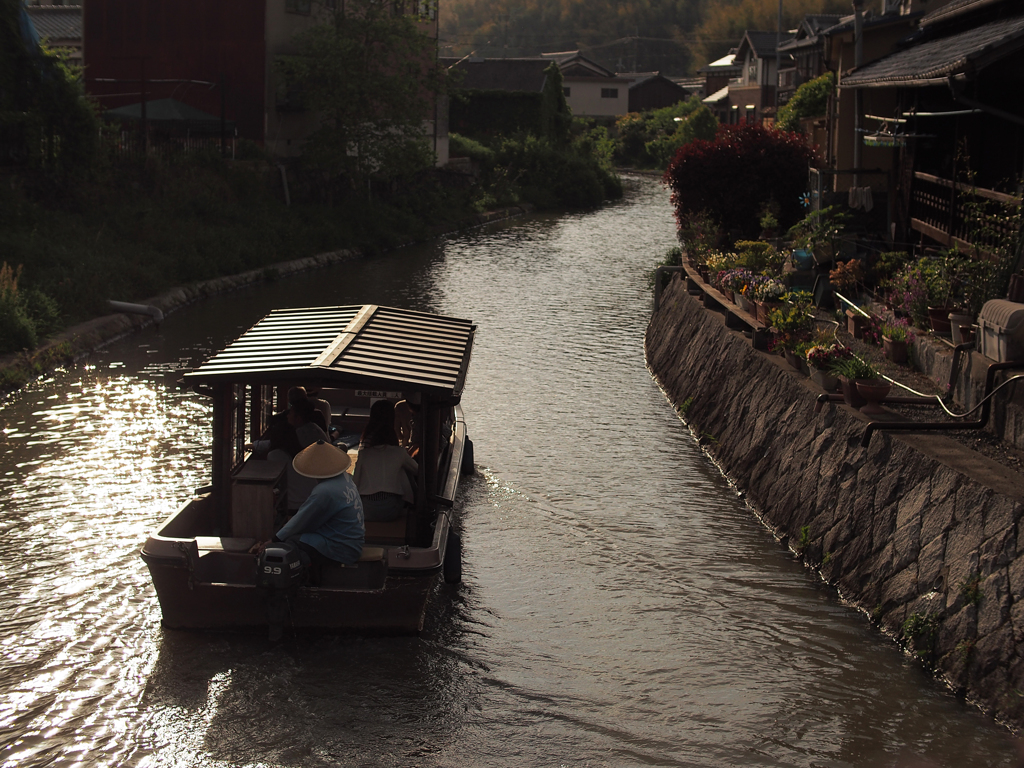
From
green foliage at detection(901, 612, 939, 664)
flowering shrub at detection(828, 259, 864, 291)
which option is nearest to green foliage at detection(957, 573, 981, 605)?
green foliage at detection(901, 612, 939, 664)

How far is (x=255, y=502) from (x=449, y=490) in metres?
1.99

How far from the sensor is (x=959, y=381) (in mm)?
11406

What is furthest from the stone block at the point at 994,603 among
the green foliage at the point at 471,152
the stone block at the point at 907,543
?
the green foliage at the point at 471,152

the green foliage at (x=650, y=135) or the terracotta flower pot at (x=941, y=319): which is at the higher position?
the green foliage at (x=650, y=135)

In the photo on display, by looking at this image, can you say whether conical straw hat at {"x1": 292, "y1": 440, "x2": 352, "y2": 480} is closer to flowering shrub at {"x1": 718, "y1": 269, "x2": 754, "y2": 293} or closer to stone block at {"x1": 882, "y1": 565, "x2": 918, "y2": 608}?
stone block at {"x1": 882, "y1": 565, "x2": 918, "y2": 608}

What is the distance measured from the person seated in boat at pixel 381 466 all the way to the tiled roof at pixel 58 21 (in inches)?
1527

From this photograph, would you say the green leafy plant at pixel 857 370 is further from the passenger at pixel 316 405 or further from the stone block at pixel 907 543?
the passenger at pixel 316 405

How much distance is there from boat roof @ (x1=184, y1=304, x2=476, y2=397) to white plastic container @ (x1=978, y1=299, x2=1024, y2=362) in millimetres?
5078

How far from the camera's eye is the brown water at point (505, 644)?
790 centimetres

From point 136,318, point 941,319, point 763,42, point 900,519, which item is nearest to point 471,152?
point 763,42

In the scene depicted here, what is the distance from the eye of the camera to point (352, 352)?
9992mm

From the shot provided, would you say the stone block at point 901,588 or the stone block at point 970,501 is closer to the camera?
the stone block at point 970,501

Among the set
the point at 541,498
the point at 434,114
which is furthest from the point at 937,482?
the point at 434,114

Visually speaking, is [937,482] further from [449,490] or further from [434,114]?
[434,114]
